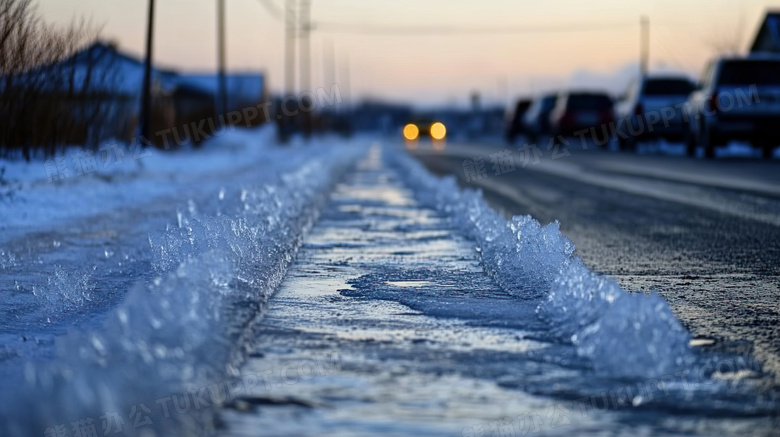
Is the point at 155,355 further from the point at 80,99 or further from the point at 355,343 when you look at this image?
the point at 80,99

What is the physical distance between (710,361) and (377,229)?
6.10m

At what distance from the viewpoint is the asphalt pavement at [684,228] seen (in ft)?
19.0

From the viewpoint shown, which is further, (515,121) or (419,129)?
(419,129)

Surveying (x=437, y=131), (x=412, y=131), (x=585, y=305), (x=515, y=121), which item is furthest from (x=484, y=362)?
(x=412, y=131)

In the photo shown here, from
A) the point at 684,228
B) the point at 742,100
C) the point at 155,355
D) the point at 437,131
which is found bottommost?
the point at 437,131

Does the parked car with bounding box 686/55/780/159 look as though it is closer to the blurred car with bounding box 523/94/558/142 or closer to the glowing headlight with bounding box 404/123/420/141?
the blurred car with bounding box 523/94/558/142

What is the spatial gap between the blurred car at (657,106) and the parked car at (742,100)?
440cm

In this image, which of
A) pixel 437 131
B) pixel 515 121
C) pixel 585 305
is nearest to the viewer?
pixel 585 305

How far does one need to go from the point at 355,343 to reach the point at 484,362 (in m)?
0.63

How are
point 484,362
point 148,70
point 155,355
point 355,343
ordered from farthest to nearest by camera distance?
1. point 148,70
2. point 355,343
3. point 484,362
4. point 155,355

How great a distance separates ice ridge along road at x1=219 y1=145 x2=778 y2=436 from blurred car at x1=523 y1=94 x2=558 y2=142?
107ft

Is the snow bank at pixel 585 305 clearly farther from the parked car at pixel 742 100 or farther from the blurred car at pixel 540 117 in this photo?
the blurred car at pixel 540 117

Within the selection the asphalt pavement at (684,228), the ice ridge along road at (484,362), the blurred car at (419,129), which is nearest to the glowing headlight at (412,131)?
the blurred car at (419,129)

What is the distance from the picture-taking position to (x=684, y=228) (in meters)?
10.6
